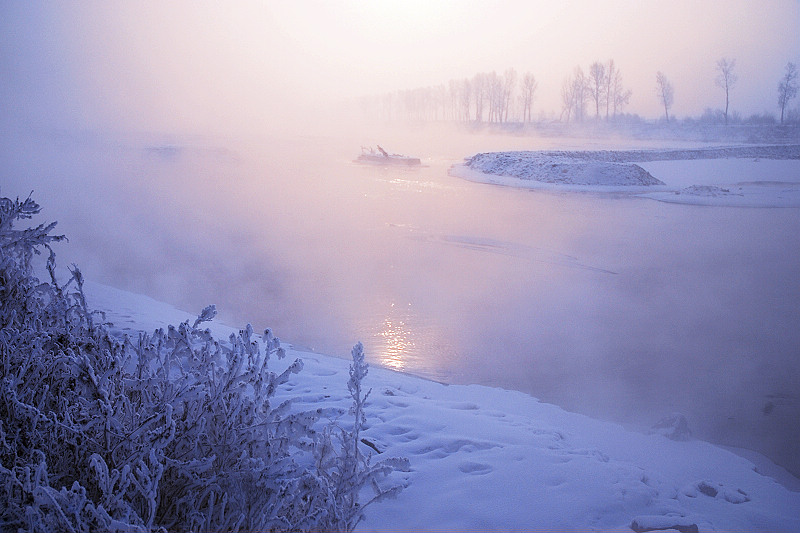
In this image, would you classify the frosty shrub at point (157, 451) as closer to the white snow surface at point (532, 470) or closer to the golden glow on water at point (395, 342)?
the white snow surface at point (532, 470)

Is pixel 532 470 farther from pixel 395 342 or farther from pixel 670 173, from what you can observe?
pixel 670 173

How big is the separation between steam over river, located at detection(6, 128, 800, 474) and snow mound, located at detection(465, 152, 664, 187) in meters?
3.42

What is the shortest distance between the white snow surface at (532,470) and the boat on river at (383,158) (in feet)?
75.6

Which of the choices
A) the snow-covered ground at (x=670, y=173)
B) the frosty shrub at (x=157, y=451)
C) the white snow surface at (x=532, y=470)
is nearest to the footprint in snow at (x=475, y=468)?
the white snow surface at (x=532, y=470)

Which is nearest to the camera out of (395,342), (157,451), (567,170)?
(157,451)

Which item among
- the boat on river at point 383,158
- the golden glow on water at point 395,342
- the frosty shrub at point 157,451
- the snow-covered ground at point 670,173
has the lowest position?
the golden glow on water at point 395,342

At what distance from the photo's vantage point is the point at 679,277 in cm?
839

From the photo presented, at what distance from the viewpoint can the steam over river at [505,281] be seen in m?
5.08

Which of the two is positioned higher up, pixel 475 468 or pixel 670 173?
pixel 670 173

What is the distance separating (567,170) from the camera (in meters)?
21.4

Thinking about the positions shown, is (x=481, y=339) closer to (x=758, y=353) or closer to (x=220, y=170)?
(x=758, y=353)

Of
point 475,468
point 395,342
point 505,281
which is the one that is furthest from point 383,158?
point 475,468

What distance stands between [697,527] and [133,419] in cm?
247

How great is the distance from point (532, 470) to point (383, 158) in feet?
84.9
